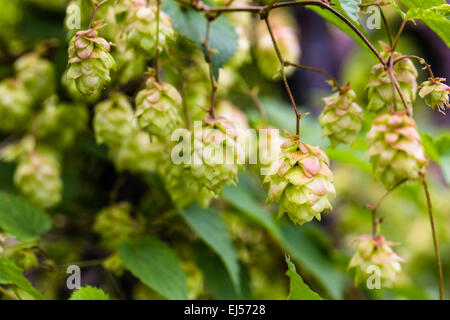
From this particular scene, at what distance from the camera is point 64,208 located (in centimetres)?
134

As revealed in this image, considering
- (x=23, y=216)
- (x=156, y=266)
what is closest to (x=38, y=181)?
(x=23, y=216)

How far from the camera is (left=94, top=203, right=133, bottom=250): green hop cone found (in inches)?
44.0

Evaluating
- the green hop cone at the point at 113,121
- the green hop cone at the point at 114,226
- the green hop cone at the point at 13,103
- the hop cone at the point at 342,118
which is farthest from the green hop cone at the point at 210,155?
the green hop cone at the point at 13,103

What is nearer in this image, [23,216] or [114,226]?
[23,216]

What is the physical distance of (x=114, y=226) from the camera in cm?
112

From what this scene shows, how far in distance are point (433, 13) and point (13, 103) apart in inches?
39.6

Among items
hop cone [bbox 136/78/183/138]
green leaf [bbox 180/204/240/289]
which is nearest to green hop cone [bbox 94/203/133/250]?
green leaf [bbox 180/204/240/289]

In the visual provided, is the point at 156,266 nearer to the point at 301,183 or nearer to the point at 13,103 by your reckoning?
the point at 301,183

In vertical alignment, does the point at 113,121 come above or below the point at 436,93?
above

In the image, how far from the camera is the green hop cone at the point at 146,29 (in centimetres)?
76

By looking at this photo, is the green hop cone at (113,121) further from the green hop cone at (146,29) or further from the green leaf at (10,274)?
the green leaf at (10,274)

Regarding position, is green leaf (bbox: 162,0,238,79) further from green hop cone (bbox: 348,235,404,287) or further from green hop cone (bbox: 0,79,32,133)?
green hop cone (bbox: 0,79,32,133)
